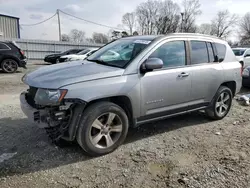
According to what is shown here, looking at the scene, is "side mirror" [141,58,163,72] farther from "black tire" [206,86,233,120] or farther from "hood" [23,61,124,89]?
"black tire" [206,86,233,120]

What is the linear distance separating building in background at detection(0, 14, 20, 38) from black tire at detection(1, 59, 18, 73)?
2120 cm

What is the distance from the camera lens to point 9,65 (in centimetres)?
1233

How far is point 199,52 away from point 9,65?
10.6 m

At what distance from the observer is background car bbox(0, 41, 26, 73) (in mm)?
12156

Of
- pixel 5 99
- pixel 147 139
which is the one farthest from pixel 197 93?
pixel 5 99

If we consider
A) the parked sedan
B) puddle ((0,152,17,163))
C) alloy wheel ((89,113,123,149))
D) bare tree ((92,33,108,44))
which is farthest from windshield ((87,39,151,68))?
bare tree ((92,33,108,44))

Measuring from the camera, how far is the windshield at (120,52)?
379cm

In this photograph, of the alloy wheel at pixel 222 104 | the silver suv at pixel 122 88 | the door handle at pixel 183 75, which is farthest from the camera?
the alloy wheel at pixel 222 104

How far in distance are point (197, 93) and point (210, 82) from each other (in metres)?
0.40

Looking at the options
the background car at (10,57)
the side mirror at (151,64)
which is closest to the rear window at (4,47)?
the background car at (10,57)

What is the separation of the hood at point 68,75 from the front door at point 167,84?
57cm

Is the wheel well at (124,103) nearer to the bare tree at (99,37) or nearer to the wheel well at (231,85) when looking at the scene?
the wheel well at (231,85)

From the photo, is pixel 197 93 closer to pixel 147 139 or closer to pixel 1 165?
pixel 147 139

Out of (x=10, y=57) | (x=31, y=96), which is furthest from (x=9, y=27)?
(x=31, y=96)
